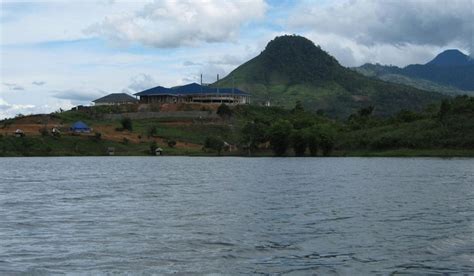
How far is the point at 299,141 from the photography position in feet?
545

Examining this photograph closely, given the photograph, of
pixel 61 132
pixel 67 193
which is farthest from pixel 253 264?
pixel 61 132

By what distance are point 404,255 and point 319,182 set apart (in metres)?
42.6

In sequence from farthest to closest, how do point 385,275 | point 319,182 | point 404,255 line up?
1. point 319,182
2. point 404,255
3. point 385,275

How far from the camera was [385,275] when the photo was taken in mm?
23422

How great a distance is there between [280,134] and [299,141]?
5.49 meters

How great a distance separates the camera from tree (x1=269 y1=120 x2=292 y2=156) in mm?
165375

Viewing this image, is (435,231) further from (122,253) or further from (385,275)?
(122,253)

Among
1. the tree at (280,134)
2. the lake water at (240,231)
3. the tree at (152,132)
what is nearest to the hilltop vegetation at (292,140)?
the tree at (280,134)

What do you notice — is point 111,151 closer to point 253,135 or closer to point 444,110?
point 253,135

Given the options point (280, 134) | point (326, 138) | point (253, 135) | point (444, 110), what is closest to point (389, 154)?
point (326, 138)

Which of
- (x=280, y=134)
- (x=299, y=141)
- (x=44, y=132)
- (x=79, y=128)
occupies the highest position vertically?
(x=79, y=128)

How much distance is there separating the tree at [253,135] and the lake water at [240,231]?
111 metres

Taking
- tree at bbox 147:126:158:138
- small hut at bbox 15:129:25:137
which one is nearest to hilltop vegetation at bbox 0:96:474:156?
tree at bbox 147:126:158:138

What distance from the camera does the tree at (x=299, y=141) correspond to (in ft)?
540
